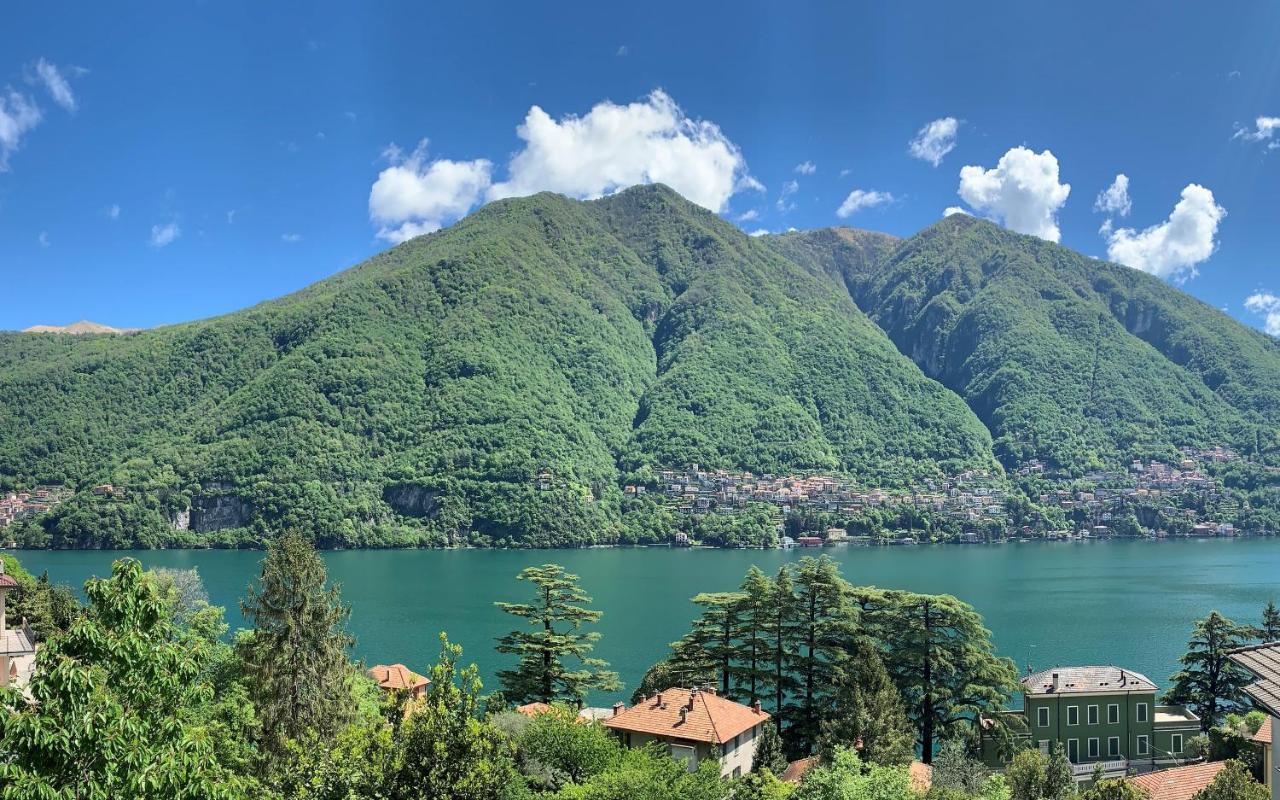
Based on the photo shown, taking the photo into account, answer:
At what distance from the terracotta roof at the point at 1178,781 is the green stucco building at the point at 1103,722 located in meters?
11.3

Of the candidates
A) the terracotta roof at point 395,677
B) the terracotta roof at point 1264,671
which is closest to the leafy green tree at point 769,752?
the terracotta roof at point 395,677

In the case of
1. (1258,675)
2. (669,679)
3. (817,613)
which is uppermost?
(1258,675)

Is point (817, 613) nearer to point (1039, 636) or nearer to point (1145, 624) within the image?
point (1039, 636)

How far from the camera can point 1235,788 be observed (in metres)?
13.0

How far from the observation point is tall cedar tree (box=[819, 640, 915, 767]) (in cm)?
2300

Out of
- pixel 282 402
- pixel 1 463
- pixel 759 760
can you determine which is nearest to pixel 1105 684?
pixel 759 760

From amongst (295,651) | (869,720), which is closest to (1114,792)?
(869,720)

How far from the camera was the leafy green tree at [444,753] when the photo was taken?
28.6ft

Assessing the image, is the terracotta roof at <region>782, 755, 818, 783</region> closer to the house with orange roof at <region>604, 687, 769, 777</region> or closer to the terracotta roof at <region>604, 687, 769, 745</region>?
the house with orange roof at <region>604, 687, 769, 777</region>

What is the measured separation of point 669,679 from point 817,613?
542cm

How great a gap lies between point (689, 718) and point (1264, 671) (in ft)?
65.3

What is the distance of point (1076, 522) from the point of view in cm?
18050

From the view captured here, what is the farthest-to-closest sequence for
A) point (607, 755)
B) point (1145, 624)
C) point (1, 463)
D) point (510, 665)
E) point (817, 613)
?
point (1, 463)
point (1145, 624)
point (510, 665)
point (817, 613)
point (607, 755)

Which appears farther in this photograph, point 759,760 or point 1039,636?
point 1039,636
